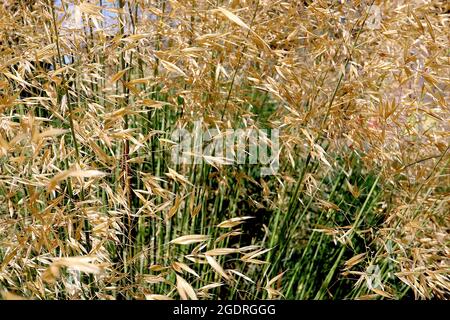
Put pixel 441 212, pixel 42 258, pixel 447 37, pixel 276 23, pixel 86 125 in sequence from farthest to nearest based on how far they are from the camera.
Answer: pixel 441 212 < pixel 447 37 < pixel 276 23 < pixel 86 125 < pixel 42 258

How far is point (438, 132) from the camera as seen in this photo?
1.43 m

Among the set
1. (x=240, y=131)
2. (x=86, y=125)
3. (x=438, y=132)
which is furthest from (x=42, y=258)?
(x=438, y=132)

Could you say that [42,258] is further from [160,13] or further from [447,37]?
[447,37]

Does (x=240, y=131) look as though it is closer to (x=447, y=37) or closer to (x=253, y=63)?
(x=253, y=63)

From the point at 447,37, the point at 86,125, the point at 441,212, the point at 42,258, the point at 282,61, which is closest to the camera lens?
the point at 42,258

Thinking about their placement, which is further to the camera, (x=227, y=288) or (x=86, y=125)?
(x=227, y=288)

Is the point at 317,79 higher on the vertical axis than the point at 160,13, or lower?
lower

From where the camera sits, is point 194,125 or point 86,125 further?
point 194,125

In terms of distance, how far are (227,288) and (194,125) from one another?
25.5 inches

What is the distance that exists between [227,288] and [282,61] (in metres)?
0.85

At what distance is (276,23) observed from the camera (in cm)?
147

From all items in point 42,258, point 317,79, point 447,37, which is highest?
point 447,37

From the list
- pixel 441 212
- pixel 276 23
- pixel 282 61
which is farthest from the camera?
pixel 441 212

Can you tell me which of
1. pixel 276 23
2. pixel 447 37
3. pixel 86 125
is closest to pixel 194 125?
pixel 86 125
